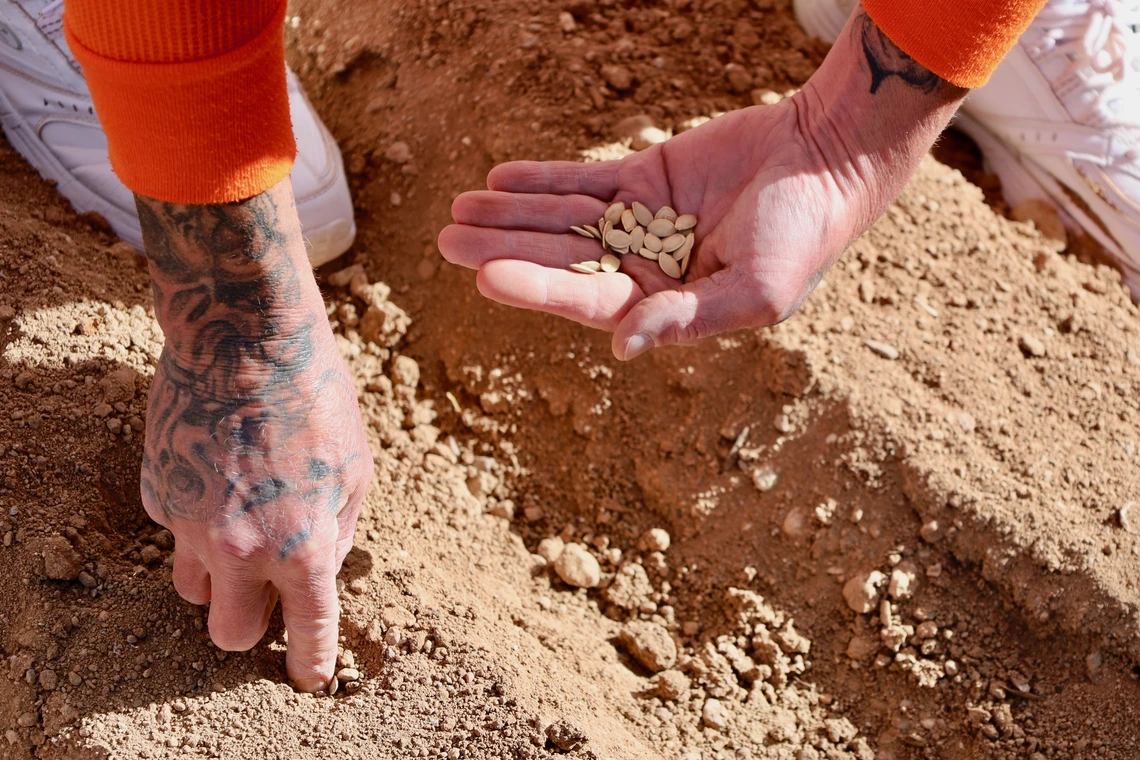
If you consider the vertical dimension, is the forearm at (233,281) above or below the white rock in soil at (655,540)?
above

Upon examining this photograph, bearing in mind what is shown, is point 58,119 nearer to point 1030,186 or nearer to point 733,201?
point 733,201

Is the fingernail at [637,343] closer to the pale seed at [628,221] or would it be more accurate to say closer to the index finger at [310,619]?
the pale seed at [628,221]

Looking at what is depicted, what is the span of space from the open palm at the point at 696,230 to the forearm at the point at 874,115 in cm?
2

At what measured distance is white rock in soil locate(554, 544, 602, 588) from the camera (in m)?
1.78

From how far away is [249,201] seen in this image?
127 cm

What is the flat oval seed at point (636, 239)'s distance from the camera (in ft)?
5.46

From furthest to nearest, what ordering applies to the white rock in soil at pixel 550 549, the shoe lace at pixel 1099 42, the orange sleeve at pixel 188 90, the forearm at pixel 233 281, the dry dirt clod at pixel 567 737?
the shoe lace at pixel 1099 42, the white rock in soil at pixel 550 549, the dry dirt clod at pixel 567 737, the forearm at pixel 233 281, the orange sleeve at pixel 188 90

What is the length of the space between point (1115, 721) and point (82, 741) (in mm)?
1660

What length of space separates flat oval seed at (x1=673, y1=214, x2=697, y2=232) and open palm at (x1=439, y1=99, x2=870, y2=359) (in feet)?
0.06

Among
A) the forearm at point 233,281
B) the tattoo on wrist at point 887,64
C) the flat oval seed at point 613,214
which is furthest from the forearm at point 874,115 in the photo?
the forearm at point 233,281

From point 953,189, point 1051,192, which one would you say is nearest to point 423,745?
point 953,189

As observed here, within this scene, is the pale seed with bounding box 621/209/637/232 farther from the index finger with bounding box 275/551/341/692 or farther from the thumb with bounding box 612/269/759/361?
the index finger with bounding box 275/551/341/692

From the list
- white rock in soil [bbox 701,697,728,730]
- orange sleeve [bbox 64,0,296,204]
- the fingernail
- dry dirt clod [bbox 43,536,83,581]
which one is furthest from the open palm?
dry dirt clod [bbox 43,536,83,581]

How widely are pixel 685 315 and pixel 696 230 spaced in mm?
324
